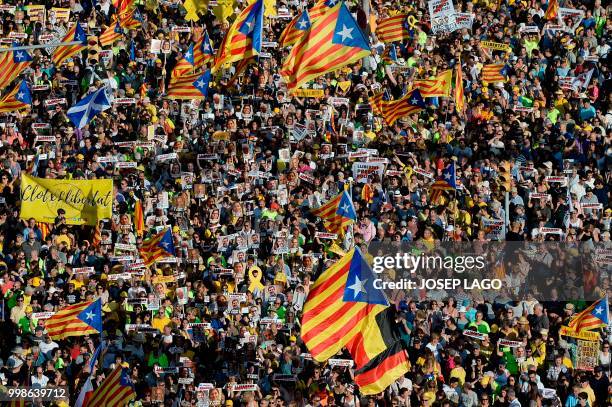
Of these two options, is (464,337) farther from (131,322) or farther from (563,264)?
(131,322)

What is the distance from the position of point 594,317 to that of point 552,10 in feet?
32.9

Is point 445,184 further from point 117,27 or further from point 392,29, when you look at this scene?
point 117,27

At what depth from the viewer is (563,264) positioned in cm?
2912

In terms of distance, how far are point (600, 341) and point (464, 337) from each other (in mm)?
2006

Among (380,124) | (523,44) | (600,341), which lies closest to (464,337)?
(600,341)

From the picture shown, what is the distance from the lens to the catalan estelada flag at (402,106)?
3266 centimetres

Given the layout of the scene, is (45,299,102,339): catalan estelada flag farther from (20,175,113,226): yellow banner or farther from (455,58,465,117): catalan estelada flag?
(455,58,465,117): catalan estelada flag

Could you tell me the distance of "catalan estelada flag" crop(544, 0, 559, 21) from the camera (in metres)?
36.1

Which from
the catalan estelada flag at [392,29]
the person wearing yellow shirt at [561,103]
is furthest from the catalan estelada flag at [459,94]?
the catalan estelada flag at [392,29]

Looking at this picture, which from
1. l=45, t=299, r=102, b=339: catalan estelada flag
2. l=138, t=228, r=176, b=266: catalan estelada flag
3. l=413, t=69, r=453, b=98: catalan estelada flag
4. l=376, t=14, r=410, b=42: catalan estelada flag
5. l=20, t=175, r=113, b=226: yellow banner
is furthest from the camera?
l=376, t=14, r=410, b=42: catalan estelada flag

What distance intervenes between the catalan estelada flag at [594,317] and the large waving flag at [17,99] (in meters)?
11.0

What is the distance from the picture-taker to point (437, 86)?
33.3 meters

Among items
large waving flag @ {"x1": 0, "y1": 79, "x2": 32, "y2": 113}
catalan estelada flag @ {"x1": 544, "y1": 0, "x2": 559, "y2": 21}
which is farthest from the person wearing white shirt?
catalan estelada flag @ {"x1": 544, "y1": 0, "x2": 559, "y2": 21}

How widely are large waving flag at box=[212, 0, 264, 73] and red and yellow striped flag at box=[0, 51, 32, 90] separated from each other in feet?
12.7
